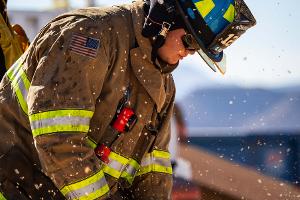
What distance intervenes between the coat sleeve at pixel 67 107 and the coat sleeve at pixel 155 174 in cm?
76

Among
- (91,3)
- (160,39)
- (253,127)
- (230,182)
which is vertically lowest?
(253,127)

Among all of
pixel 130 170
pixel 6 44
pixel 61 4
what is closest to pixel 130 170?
pixel 130 170

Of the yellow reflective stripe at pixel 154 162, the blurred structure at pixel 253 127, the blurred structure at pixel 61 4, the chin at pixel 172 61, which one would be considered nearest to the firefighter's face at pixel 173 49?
the chin at pixel 172 61

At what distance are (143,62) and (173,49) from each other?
0.16 meters

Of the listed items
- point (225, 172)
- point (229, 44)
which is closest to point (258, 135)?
point (225, 172)

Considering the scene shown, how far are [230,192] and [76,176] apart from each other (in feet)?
14.3

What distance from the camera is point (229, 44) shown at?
3295 mm

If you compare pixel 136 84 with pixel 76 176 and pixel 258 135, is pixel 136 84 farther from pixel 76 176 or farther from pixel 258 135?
pixel 258 135

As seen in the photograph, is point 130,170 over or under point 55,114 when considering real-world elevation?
under

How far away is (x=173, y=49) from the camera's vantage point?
3.28 meters

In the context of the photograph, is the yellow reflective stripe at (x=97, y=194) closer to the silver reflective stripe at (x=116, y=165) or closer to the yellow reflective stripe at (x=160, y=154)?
the silver reflective stripe at (x=116, y=165)

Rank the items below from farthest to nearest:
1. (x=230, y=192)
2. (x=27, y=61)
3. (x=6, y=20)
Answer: (x=230, y=192) < (x=6, y=20) < (x=27, y=61)

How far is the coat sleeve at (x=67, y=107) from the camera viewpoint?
284cm

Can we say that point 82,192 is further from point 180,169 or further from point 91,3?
point 91,3
